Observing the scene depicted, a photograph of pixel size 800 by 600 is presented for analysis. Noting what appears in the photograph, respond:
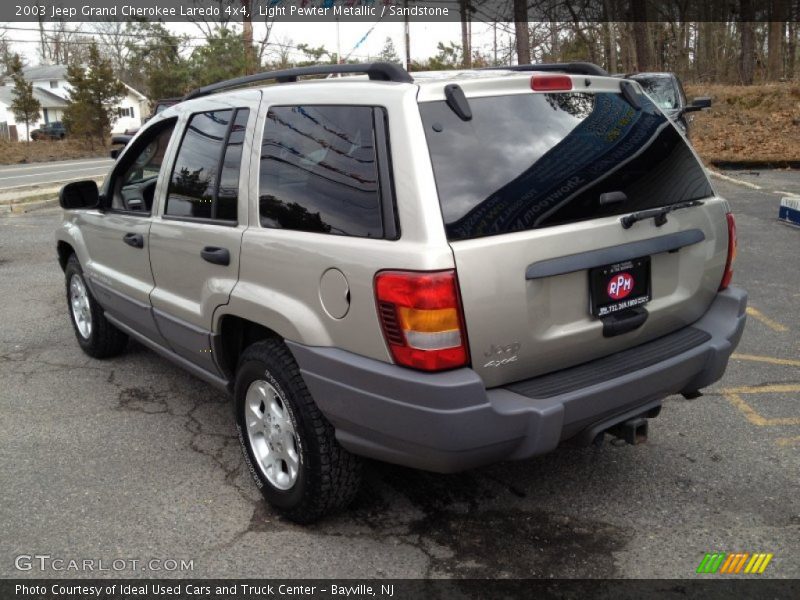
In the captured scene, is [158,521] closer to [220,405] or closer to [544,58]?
[220,405]

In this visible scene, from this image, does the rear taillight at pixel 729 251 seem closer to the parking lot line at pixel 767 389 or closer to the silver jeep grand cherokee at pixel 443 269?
the silver jeep grand cherokee at pixel 443 269

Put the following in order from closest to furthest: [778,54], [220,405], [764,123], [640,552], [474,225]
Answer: [474,225] < [640,552] < [220,405] < [764,123] < [778,54]

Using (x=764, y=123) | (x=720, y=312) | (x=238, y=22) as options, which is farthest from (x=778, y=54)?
(x=720, y=312)

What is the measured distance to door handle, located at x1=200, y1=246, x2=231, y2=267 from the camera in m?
3.38

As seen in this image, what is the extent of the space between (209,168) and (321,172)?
3.06 feet

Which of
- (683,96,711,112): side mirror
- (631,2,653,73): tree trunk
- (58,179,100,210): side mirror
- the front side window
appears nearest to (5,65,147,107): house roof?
(631,2,653,73): tree trunk

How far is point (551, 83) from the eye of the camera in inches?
122

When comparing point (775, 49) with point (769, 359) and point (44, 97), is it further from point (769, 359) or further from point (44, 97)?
point (44, 97)

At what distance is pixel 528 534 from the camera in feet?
10.2

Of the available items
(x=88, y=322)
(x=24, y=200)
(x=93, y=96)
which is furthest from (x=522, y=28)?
(x=93, y=96)

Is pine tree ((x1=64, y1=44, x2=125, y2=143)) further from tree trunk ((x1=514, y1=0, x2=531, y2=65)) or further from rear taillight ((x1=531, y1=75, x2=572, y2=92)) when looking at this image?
rear taillight ((x1=531, y1=75, x2=572, y2=92))

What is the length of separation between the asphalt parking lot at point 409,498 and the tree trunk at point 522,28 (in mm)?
19984

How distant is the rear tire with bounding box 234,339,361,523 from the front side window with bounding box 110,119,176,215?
4.83ft

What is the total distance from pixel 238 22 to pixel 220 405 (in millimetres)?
34253
